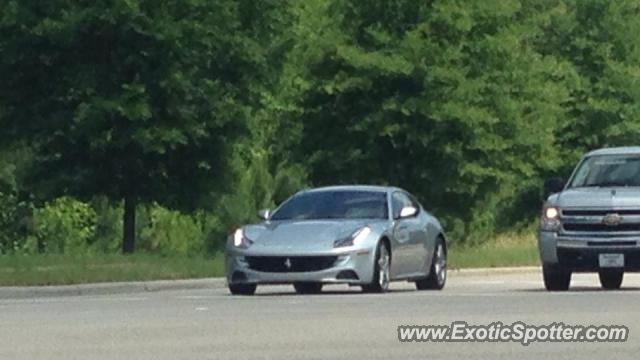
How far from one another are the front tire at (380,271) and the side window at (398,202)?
3.12ft

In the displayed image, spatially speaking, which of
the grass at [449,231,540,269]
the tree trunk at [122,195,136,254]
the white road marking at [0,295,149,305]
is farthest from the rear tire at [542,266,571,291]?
the tree trunk at [122,195,136,254]

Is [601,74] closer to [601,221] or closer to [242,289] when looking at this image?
[601,221]

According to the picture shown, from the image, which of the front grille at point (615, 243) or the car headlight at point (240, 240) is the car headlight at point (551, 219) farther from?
the car headlight at point (240, 240)

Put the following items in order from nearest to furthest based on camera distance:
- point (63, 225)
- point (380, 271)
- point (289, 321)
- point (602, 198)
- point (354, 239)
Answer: point (289, 321) < point (354, 239) < point (380, 271) < point (602, 198) < point (63, 225)

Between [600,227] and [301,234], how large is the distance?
3743mm

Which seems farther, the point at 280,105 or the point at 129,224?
the point at 280,105

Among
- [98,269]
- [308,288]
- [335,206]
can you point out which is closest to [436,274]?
[335,206]

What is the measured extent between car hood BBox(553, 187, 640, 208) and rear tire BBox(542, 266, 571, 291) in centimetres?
83

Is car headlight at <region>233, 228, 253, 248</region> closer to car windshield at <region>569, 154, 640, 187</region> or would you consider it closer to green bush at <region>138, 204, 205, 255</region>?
car windshield at <region>569, 154, 640, 187</region>

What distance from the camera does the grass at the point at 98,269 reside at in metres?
27.9

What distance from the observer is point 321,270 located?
24938mm

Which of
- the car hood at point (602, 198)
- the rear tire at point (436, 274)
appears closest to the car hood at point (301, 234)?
the rear tire at point (436, 274)

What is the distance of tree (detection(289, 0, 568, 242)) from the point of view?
4188 centimetres

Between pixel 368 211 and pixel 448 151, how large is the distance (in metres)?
15.7
